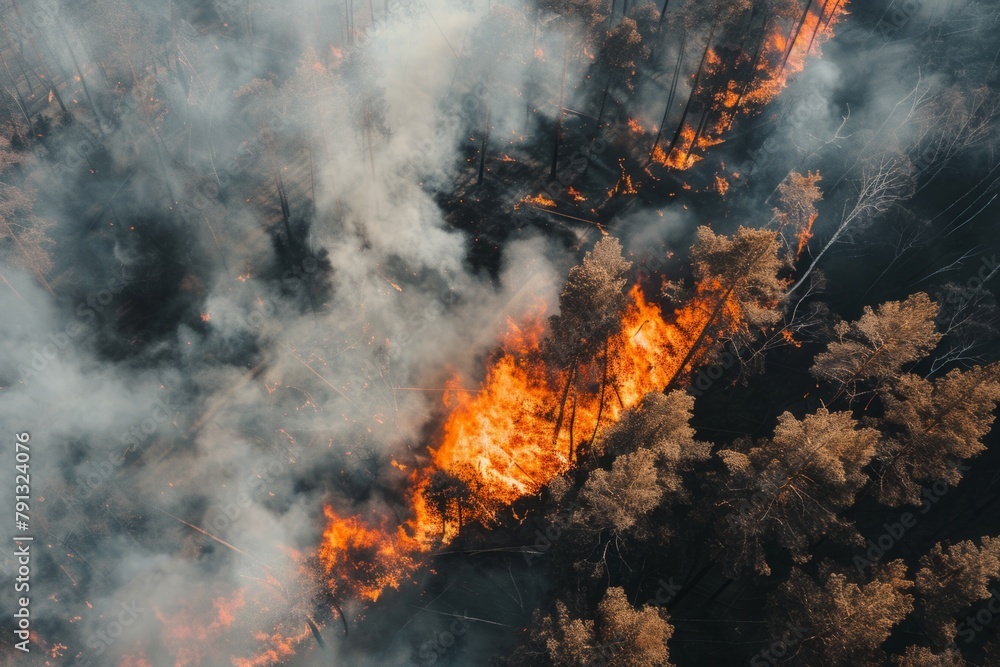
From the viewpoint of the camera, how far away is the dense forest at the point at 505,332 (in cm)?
2430

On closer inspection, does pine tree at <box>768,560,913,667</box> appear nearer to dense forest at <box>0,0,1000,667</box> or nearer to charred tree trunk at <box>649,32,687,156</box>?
dense forest at <box>0,0,1000,667</box>

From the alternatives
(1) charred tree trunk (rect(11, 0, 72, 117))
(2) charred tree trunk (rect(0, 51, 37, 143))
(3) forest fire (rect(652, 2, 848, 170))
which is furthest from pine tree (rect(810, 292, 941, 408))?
(2) charred tree trunk (rect(0, 51, 37, 143))

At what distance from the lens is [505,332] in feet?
117

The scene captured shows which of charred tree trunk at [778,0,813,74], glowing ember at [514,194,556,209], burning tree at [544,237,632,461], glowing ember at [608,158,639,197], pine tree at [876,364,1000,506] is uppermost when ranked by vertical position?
charred tree trunk at [778,0,813,74]

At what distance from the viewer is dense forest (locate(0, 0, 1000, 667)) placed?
24.3m

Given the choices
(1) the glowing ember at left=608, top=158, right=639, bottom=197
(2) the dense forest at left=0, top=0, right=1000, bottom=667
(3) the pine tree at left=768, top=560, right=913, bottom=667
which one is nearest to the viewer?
(3) the pine tree at left=768, top=560, right=913, bottom=667

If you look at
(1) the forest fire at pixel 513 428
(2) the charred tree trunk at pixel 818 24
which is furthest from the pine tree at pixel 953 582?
(2) the charred tree trunk at pixel 818 24

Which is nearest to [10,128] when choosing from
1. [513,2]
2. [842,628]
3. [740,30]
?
[513,2]

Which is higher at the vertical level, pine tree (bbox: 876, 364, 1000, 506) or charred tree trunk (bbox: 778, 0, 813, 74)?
charred tree trunk (bbox: 778, 0, 813, 74)

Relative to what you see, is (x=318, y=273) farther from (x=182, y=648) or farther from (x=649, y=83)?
(x=649, y=83)

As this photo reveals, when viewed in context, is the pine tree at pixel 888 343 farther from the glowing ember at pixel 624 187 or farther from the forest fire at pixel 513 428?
the glowing ember at pixel 624 187

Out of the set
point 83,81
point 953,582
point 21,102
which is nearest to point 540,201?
point 953,582

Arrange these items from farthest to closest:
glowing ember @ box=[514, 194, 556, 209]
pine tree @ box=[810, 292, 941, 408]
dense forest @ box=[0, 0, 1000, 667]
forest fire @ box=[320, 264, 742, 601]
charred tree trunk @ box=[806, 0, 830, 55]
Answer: charred tree trunk @ box=[806, 0, 830, 55] < glowing ember @ box=[514, 194, 556, 209] < forest fire @ box=[320, 264, 742, 601] < pine tree @ box=[810, 292, 941, 408] < dense forest @ box=[0, 0, 1000, 667]

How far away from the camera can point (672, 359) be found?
34594 mm
